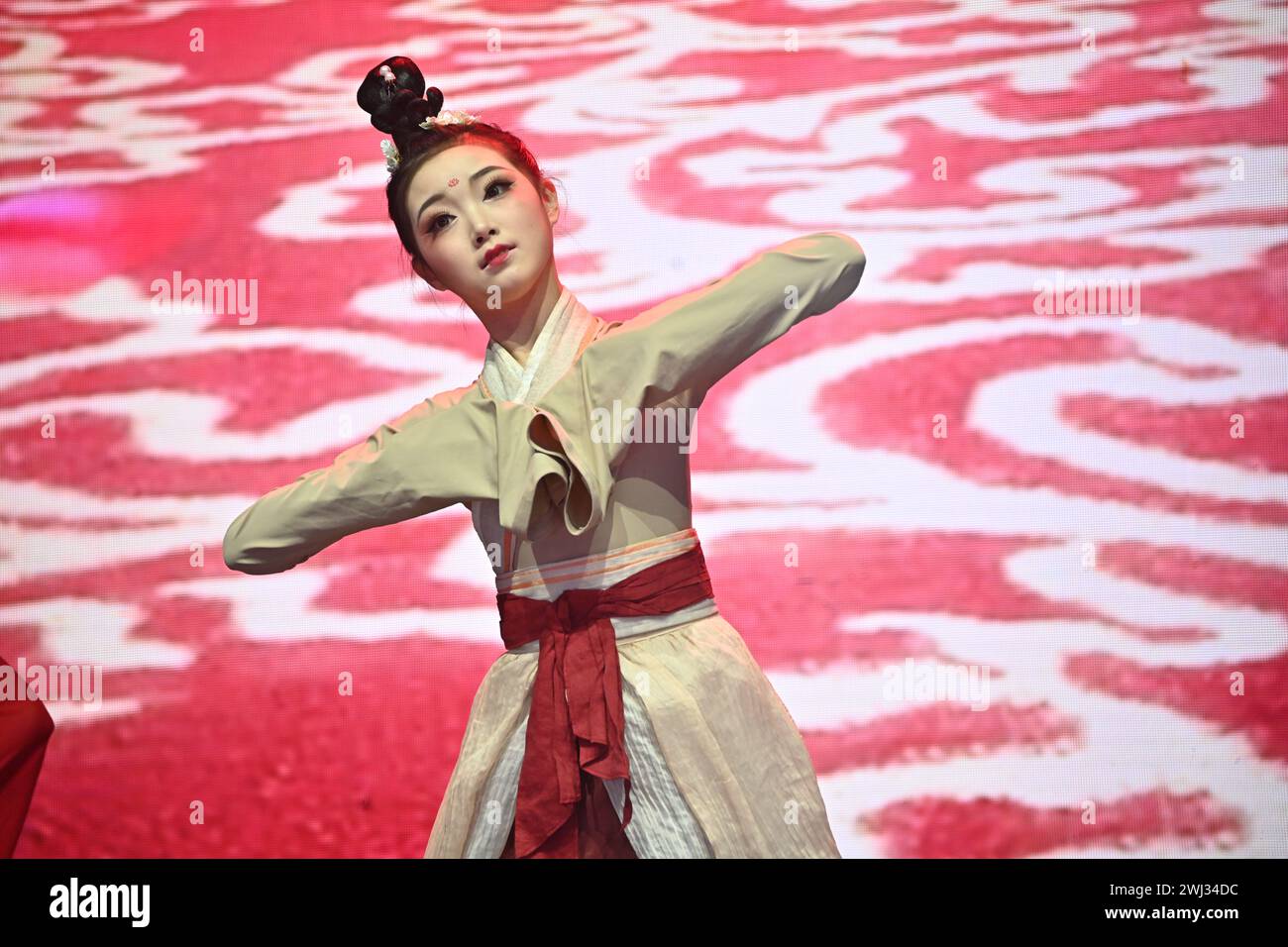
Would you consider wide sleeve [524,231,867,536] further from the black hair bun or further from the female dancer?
the black hair bun

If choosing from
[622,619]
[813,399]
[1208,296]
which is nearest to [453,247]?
[622,619]

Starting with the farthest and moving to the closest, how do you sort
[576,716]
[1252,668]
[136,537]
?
1. [136,537]
2. [1252,668]
3. [576,716]

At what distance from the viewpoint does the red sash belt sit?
5.57 feet

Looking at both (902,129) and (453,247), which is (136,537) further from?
(902,129)

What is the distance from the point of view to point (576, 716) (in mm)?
1699

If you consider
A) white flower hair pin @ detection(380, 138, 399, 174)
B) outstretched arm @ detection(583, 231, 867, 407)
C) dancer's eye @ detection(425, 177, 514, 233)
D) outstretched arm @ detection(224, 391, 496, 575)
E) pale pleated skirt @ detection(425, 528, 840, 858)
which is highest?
white flower hair pin @ detection(380, 138, 399, 174)

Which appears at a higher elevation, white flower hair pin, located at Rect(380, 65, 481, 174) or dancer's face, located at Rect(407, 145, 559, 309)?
white flower hair pin, located at Rect(380, 65, 481, 174)

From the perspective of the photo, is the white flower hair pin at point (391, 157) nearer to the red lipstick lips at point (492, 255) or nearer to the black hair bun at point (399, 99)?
the black hair bun at point (399, 99)

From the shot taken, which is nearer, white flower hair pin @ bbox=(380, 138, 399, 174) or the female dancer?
the female dancer

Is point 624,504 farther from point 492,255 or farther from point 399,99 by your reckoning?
point 399,99

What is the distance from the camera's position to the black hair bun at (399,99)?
1890mm

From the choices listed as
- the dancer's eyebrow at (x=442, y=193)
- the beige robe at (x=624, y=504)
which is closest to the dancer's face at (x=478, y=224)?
the dancer's eyebrow at (x=442, y=193)

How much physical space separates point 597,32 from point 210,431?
3.22 ft

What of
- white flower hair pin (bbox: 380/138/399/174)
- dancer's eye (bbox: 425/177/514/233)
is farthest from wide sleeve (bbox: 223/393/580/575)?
white flower hair pin (bbox: 380/138/399/174)
